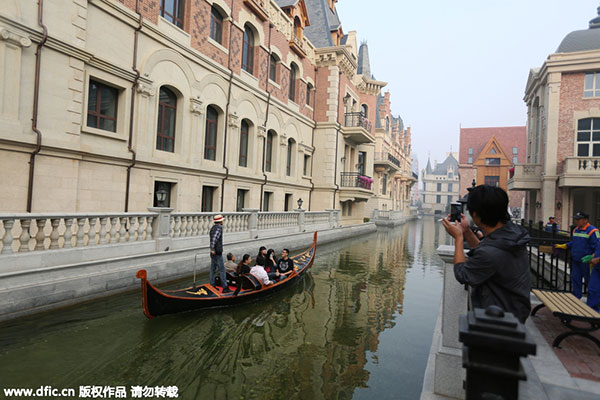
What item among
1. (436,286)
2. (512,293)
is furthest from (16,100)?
(436,286)

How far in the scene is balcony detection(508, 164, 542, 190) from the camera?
2191 centimetres

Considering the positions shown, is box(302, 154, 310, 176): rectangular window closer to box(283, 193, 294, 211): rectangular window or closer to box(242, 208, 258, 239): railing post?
box(283, 193, 294, 211): rectangular window

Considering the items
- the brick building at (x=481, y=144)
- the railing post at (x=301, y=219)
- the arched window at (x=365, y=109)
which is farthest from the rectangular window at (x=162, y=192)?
the brick building at (x=481, y=144)

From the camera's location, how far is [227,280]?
925 cm

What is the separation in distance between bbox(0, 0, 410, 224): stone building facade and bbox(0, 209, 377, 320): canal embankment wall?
1.97 metres

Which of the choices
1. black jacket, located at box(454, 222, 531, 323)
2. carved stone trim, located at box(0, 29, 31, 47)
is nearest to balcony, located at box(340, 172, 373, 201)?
carved stone trim, located at box(0, 29, 31, 47)

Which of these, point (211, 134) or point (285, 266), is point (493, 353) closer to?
point (285, 266)

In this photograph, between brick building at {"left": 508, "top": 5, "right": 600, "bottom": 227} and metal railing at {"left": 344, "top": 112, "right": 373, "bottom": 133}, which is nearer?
brick building at {"left": 508, "top": 5, "right": 600, "bottom": 227}

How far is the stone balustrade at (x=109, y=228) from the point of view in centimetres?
693

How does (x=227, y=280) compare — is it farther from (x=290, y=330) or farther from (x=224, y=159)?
(x=224, y=159)

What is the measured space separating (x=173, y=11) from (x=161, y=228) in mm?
9277

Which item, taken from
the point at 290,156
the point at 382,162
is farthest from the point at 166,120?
the point at 382,162

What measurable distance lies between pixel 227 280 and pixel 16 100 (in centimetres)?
700

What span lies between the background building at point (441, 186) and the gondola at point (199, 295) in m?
94.0
